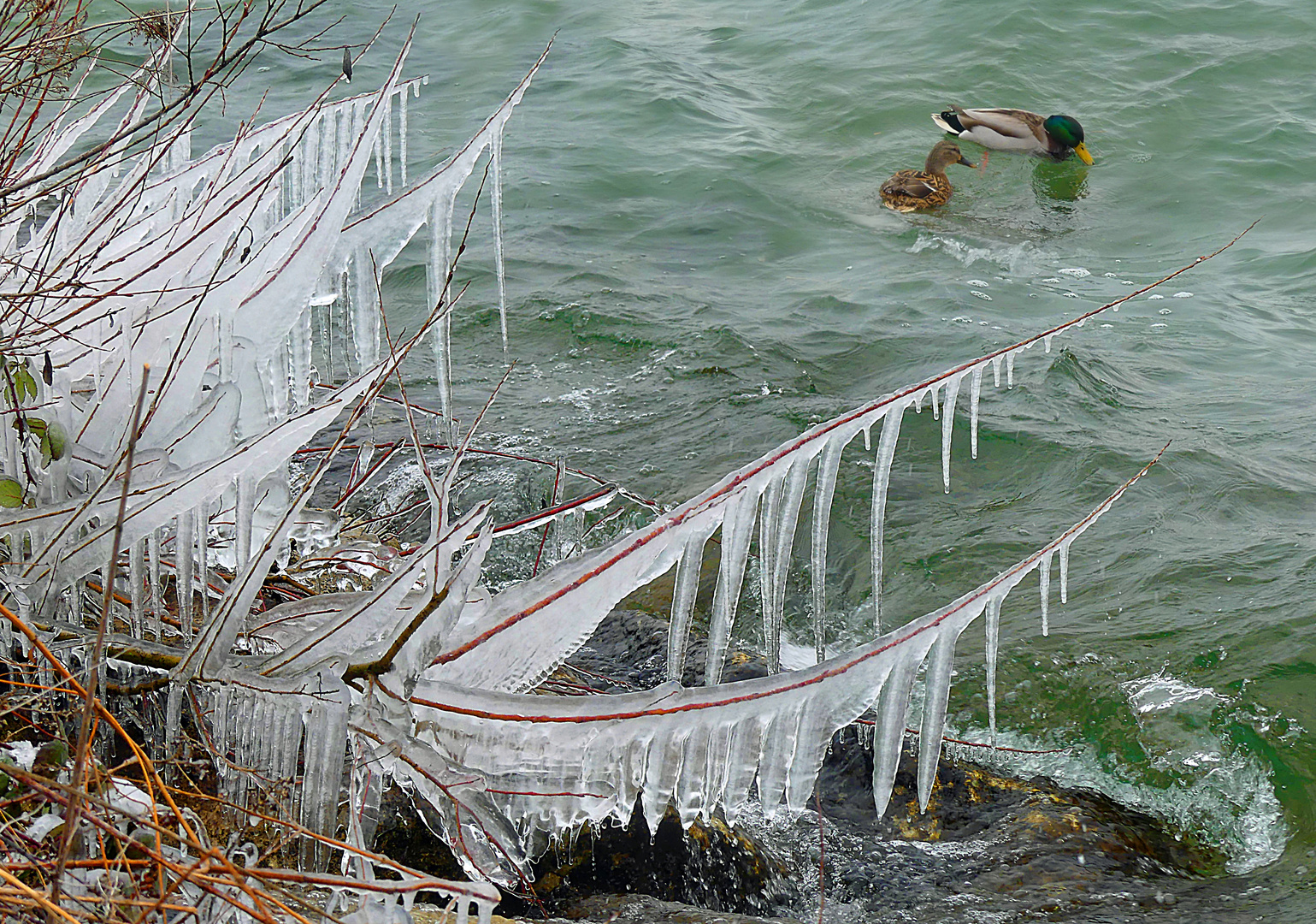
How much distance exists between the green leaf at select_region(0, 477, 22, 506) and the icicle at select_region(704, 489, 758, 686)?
1411mm

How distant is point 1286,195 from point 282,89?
9.63 metres

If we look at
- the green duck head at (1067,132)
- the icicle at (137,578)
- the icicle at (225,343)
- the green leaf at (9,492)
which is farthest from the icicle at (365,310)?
the green duck head at (1067,132)

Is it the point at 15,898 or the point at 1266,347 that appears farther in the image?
the point at 1266,347

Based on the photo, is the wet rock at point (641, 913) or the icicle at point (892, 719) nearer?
the icicle at point (892, 719)

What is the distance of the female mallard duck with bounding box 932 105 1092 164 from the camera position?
32.7 feet

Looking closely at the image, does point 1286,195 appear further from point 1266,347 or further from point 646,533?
point 646,533

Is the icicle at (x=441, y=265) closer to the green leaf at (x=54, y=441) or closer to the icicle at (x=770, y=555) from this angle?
the green leaf at (x=54, y=441)

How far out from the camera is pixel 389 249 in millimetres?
→ 2908

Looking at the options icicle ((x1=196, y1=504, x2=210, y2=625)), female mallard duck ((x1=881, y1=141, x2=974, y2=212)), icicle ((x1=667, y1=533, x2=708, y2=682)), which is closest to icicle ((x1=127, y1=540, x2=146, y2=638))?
icicle ((x1=196, y1=504, x2=210, y2=625))

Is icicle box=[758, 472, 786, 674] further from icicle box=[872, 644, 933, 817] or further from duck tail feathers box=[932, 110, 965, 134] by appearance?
duck tail feathers box=[932, 110, 965, 134]

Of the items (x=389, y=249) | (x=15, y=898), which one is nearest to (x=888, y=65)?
(x=389, y=249)

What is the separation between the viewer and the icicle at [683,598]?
6.70ft

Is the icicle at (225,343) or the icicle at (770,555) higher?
the icicle at (225,343)

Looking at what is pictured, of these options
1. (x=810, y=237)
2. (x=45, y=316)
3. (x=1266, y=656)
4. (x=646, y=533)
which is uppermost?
(x=45, y=316)
